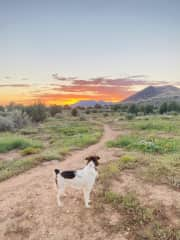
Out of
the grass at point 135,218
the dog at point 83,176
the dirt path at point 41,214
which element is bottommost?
the dirt path at point 41,214

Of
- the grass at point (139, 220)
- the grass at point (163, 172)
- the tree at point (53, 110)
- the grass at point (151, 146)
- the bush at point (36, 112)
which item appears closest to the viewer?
the grass at point (139, 220)

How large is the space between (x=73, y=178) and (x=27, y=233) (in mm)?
1308

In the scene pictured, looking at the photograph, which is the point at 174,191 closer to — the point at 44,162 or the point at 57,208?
the point at 57,208

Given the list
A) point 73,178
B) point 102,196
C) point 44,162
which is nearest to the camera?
point 73,178

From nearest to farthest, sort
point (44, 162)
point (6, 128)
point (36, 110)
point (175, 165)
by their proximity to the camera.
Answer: point (175, 165), point (44, 162), point (6, 128), point (36, 110)

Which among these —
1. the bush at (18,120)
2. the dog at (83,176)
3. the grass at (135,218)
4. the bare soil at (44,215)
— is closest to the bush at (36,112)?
the bush at (18,120)

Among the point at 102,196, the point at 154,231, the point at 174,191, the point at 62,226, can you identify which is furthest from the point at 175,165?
the point at 62,226

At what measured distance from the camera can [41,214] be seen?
14.0 feet

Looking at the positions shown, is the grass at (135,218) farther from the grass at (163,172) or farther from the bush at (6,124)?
the bush at (6,124)

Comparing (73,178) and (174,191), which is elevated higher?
(73,178)

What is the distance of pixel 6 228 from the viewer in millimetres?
3877

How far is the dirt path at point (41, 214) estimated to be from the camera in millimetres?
3682

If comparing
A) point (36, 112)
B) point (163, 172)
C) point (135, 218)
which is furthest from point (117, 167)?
point (36, 112)

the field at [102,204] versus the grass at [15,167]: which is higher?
the field at [102,204]
